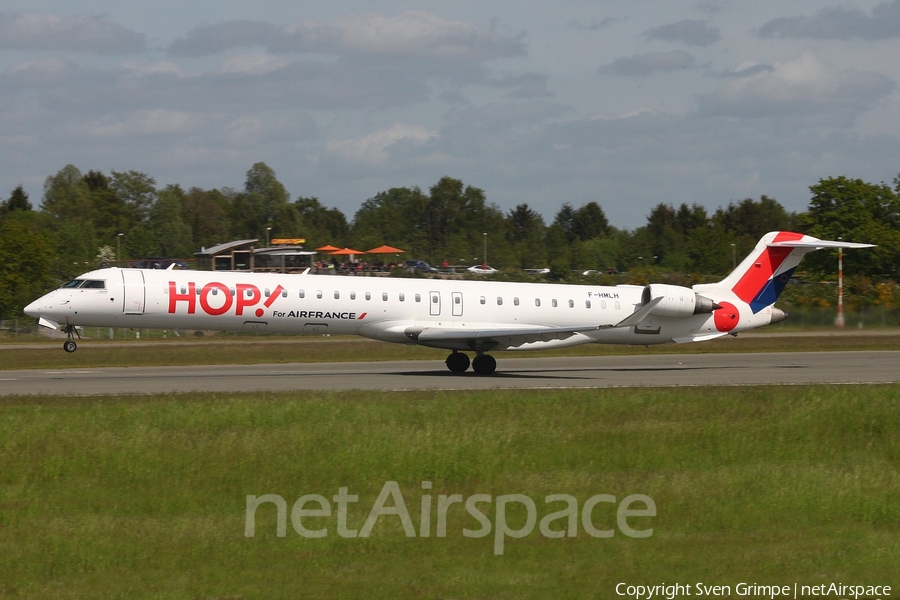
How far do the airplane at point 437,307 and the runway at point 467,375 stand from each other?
1186 mm

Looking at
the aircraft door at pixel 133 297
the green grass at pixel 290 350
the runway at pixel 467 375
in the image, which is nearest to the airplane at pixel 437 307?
the aircraft door at pixel 133 297

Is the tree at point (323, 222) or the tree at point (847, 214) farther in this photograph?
the tree at point (323, 222)

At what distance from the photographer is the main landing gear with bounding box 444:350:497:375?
29297 millimetres

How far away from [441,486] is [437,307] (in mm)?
15273

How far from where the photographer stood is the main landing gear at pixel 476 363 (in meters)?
29.3

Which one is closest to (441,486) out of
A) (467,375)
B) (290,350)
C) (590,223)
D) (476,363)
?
(476,363)

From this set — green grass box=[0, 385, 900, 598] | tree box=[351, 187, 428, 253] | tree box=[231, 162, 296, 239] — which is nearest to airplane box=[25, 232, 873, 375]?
green grass box=[0, 385, 900, 598]

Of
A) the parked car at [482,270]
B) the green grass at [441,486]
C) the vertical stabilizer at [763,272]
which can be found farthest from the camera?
the parked car at [482,270]

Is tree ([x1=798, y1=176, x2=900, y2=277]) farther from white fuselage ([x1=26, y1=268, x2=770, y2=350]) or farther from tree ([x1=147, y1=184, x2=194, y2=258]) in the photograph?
tree ([x1=147, y1=184, x2=194, y2=258])

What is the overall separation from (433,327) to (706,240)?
85.4 metres

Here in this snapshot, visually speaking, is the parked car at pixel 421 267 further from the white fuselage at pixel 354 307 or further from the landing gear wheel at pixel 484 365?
the landing gear wheel at pixel 484 365

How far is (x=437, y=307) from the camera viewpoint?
2873 centimetres

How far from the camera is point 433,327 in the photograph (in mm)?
28531

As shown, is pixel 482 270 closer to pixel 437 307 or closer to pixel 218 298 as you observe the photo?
pixel 437 307
